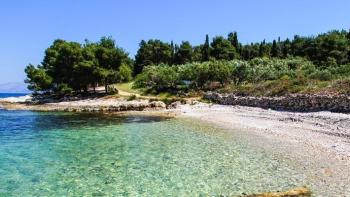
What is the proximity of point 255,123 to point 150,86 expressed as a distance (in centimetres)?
4977

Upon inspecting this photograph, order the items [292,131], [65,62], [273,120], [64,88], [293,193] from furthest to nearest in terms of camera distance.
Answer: [64,88] < [65,62] < [273,120] < [292,131] < [293,193]

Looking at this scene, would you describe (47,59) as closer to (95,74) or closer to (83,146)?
(95,74)

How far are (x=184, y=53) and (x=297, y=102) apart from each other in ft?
265

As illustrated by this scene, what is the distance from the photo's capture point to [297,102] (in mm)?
46406

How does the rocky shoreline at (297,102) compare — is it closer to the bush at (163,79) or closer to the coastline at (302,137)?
the coastline at (302,137)

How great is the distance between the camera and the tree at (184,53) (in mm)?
124750

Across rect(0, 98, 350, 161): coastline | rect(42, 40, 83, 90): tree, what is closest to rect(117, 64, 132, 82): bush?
rect(42, 40, 83, 90): tree

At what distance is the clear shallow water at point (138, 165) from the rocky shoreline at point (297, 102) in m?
11.8

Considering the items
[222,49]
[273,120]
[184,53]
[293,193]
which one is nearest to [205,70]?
[273,120]

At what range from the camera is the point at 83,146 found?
3077cm

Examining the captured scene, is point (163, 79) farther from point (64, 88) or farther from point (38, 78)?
point (38, 78)

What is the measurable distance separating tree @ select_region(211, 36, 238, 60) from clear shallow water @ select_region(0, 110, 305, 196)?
75.7m

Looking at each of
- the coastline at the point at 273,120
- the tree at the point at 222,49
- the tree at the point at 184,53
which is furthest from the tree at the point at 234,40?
the coastline at the point at 273,120

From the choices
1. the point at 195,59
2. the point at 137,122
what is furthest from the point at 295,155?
the point at 195,59
